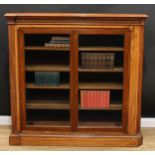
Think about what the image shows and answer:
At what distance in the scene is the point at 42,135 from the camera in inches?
95.9

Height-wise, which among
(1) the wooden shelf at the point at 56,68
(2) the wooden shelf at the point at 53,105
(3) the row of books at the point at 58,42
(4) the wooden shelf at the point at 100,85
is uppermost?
(3) the row of books at the point at 58,42

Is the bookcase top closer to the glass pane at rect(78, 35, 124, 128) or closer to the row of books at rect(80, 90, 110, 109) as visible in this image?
the glass pane at rect(78, 35, 124, 128)

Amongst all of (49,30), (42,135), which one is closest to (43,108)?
(42,135)

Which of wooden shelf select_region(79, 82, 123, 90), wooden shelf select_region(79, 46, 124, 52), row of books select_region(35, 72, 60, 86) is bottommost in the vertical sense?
wooden shelf select_region(79, 82, 123, 90)

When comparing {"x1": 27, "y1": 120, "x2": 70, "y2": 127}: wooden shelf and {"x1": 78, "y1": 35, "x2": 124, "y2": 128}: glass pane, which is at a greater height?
{"x1": 78, "y1": 35, "x2": 124, "y2": 128}: glass pane

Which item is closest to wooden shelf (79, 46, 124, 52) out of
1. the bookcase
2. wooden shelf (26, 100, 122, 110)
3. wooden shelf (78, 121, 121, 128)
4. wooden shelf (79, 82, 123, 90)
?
the bookcase

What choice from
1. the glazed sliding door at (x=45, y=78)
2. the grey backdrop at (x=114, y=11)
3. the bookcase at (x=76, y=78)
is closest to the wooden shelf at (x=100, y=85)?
the bookcase at (x=76, y=78)

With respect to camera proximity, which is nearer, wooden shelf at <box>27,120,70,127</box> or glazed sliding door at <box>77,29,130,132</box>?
glazed sliding door at <box>77,29,130,132</box>

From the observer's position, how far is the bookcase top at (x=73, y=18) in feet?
7.36

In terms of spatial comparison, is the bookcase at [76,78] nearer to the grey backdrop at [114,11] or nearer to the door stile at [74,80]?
the door stile at [74,80]

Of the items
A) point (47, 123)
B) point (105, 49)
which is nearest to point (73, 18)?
point (105, 49)

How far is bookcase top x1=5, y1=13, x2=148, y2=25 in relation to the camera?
7.36 ft

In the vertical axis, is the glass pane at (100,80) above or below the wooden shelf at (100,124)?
above
